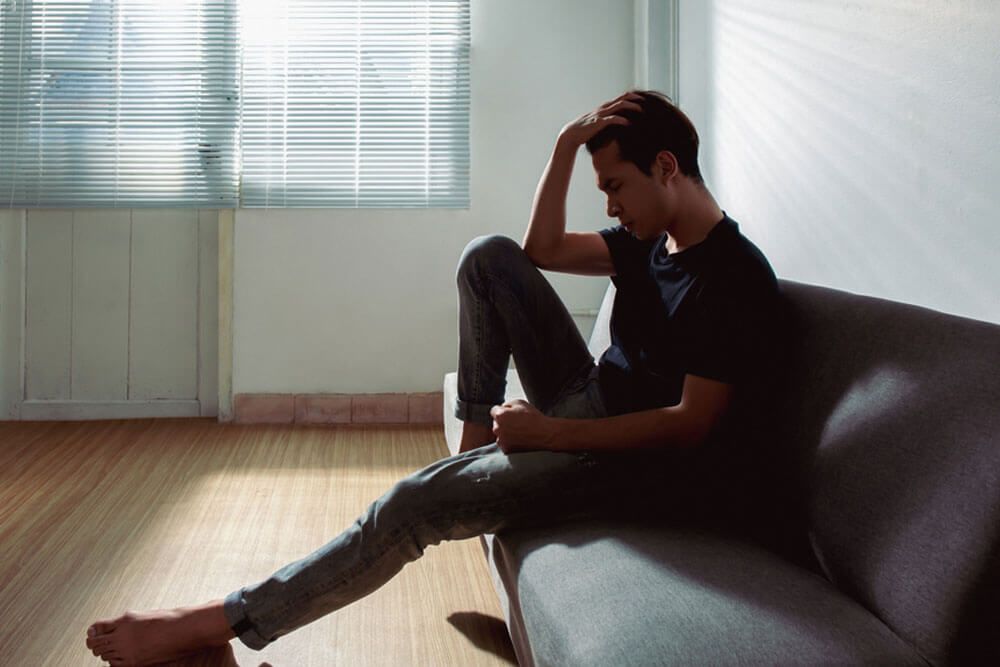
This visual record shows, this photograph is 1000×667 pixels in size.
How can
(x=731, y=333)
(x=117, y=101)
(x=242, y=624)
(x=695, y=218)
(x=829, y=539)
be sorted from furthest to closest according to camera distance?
(x=117, y=101) → (x=695, y=218) → (x=242, y=624) → (x=731, y=333) → (x=829, y=539)

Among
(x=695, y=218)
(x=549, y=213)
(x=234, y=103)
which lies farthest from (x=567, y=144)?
(x=234, y=103)

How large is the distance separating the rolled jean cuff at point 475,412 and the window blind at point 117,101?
7.50 ft

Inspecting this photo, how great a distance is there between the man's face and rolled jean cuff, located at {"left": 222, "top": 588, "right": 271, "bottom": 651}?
919 millimetres

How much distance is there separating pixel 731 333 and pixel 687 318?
0.30 feet

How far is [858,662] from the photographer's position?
966mm

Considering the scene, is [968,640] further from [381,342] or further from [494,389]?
[381,342]

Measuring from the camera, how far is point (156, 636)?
1.57 meters

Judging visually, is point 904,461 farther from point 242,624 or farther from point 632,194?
point 242,624

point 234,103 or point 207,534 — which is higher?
point 234,103

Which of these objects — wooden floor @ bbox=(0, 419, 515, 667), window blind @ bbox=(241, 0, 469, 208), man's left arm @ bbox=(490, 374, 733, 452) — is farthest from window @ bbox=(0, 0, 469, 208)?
man's left arm @ bbox=(490, 374, 733, 452)

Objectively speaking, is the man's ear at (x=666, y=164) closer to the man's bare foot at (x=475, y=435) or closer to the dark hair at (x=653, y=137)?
the dark hair at (x=653, y=137)

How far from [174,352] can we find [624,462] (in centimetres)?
289

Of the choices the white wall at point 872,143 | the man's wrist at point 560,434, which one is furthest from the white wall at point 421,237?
the man's wrist at point 560,434

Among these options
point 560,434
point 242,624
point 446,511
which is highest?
point 560,434
